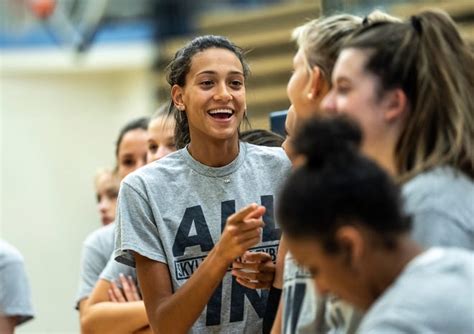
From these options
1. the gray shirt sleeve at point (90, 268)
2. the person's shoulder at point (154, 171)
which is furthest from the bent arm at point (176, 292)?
the gray shirt sleeve at point (90, 268)

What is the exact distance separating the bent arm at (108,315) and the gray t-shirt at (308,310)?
113cm

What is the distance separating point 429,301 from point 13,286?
276 centimetres

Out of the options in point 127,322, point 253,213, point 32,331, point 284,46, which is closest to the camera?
point 253,213

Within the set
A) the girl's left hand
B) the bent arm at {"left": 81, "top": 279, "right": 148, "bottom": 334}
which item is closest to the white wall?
the bent arm at {"left": 81, "top": 279, "right": 148, "bottom": 334}

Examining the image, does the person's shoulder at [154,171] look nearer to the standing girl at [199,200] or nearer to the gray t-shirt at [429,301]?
the standing girl at [199,200]

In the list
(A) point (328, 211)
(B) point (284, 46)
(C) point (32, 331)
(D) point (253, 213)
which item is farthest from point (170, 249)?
(C) point (32, 331)

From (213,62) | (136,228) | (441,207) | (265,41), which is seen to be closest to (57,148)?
(265,41)

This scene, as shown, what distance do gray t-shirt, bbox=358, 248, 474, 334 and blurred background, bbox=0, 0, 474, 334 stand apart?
697 cm

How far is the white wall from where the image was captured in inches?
376

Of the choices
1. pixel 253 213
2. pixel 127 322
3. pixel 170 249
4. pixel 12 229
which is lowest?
pixel 12 229

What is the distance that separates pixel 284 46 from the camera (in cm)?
855

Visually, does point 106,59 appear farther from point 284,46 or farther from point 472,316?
point 472,316

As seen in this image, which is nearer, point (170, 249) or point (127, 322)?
point (170, 249)

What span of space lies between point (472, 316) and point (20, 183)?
8.47 metres
